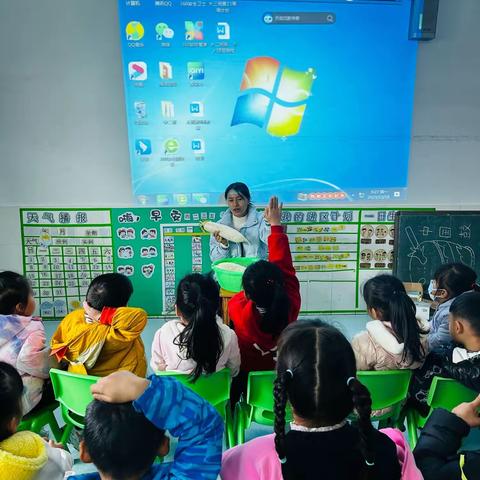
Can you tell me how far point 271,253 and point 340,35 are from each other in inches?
82.9

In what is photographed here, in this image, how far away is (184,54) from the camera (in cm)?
317

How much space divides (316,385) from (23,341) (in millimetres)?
1231

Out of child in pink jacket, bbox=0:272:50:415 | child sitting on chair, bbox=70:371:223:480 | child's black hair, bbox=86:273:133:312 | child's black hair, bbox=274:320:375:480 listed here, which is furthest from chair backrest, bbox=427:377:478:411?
child in pink jacket, bbox=0:272:50:415

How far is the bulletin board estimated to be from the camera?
3430 mm

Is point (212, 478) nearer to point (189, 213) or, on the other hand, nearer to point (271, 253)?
point (271, 253)

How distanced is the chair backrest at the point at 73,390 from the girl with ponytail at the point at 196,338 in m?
0.29

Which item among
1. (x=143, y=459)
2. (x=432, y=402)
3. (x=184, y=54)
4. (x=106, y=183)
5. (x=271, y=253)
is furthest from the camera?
(x=106, y=183)

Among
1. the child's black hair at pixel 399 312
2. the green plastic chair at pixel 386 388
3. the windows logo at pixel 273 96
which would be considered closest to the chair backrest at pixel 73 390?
the green plastic chair at pixel 386 388

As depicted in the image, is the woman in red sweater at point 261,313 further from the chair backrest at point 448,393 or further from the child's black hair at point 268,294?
the chair backrest at point 448,393

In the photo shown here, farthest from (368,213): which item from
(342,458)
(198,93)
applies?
(342,458)

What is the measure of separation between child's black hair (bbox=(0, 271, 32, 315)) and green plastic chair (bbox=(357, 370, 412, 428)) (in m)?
1.31

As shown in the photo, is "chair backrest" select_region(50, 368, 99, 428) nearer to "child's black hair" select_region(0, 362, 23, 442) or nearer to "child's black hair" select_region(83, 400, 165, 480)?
"child's black hair" select_region(0, 362, 23, 442)

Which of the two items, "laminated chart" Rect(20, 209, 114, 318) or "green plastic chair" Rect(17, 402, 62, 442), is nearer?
"green plastic chair" Rect(17, 402, 62, 442)

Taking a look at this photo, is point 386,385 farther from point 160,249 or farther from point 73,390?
point 160,249
